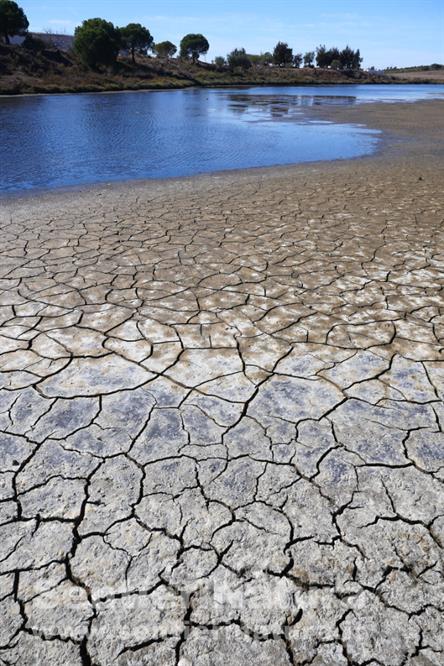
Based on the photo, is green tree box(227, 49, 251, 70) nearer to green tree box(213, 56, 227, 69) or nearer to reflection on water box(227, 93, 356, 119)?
green tree box(213, 56, 227, 69)

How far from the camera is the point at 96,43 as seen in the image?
4606 cm

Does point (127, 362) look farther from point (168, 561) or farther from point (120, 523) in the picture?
point (168, 561)

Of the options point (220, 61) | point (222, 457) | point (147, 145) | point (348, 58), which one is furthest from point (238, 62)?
point (222, 457)

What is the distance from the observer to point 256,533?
1.89 m

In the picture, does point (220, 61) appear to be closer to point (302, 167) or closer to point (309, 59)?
point (309, 59)

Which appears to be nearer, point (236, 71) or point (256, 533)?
point (256, 533)

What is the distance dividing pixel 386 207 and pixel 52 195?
18.5 feet

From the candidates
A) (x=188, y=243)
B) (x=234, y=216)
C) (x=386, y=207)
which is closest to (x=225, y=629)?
(x=188, y=243)

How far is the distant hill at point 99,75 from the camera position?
36.9 m

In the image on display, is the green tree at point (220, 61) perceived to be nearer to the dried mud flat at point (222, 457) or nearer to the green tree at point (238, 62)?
the green tree at point (238, 62)

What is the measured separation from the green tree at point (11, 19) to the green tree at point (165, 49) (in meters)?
36.6

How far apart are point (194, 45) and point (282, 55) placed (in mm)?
23651

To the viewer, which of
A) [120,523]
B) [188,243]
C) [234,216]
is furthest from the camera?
[234,216]

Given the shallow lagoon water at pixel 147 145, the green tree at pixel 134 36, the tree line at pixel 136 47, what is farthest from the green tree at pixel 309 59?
the shallow lagoon water at pixel 147 145
